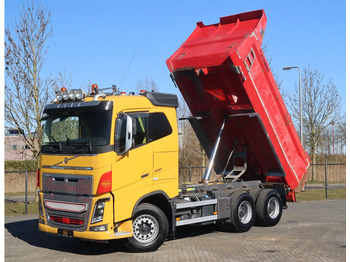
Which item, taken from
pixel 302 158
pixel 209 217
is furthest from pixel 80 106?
pixel 302 158

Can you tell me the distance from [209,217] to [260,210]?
1.93m

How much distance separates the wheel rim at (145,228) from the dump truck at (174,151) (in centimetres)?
2

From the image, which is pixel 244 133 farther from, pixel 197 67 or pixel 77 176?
pixel 77 176

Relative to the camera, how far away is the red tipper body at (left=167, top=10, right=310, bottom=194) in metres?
10.8

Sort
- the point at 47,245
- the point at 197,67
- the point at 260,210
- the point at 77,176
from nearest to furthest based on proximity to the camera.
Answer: the point at 77,176 → the point at 47,245 → the point at 197,67 → the point at 260,210

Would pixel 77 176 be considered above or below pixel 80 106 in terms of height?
below

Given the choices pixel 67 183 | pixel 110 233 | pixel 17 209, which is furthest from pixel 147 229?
pixel 17 209

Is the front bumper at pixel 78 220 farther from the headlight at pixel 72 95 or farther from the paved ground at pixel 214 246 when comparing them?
the headlight at pixel 72 95

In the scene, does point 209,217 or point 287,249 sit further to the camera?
point 209,217

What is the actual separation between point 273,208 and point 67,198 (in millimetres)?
5977

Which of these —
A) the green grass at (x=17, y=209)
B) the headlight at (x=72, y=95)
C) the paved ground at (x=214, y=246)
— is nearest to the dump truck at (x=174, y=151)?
the headlight at (x=72, y=95)

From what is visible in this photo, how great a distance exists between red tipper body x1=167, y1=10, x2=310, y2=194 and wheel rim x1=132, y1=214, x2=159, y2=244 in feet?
11.8

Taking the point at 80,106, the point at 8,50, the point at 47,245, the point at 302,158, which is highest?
the point at 8,50

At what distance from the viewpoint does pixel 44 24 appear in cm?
1814
